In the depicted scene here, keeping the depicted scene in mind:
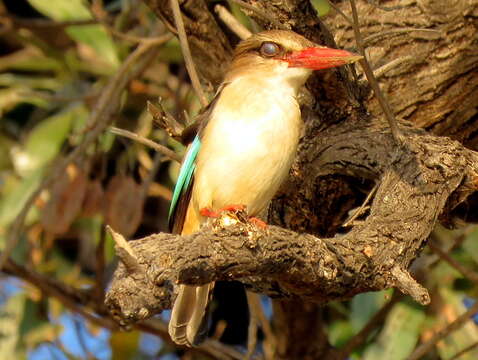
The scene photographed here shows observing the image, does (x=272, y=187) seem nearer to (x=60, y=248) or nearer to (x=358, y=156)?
(x=358, y=156)

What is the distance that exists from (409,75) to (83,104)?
1897 mm

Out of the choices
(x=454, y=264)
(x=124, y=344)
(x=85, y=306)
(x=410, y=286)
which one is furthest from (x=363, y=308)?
(x=410, y=286)

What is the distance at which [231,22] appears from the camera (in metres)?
3.88

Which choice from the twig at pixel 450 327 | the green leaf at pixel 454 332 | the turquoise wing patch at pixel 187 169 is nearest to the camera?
the turquoise wing patch at pixel 187 169

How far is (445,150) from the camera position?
319 centimetres

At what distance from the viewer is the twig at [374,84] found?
2.88 m

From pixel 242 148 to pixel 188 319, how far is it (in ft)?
1.82

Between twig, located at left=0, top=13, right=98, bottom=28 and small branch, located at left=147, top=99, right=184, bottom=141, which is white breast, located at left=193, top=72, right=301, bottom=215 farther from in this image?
twig, located at left=0, top=13, right=98, bottom=28

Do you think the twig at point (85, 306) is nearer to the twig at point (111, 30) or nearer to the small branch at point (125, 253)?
the twig at point (111, 30)

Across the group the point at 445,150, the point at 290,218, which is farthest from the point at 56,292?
the point at 445,150

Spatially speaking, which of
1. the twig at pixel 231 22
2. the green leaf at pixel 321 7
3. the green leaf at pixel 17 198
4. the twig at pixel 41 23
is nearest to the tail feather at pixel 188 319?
the twig at pixel 231 22

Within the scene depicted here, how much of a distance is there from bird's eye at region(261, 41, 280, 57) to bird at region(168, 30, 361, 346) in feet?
0.03

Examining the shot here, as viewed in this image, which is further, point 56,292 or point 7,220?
point 7,220

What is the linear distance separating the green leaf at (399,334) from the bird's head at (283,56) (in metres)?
1.44
